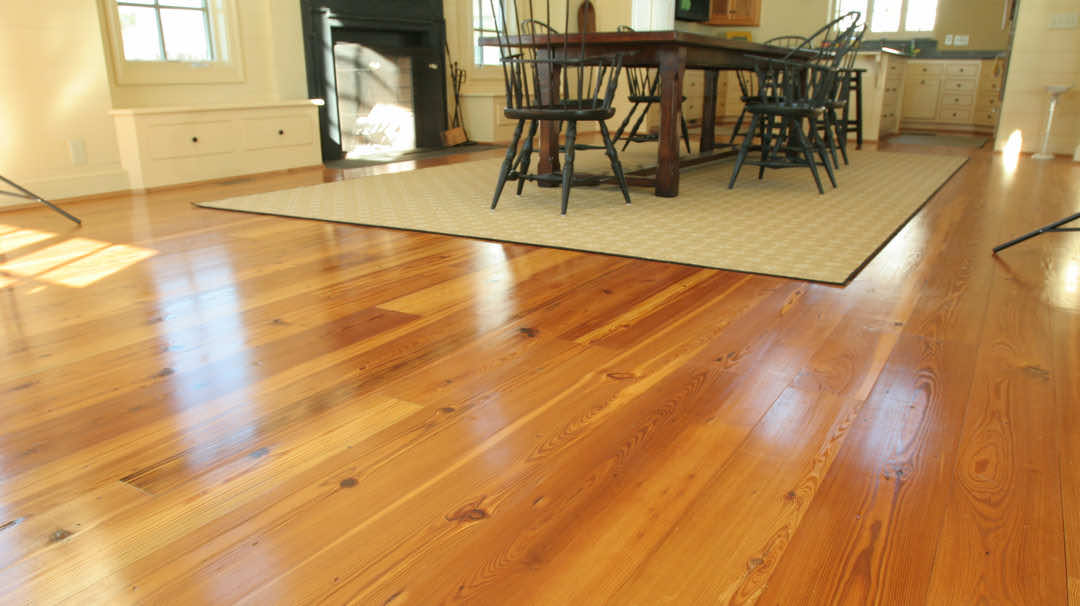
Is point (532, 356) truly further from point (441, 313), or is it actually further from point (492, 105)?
point (492, 105)

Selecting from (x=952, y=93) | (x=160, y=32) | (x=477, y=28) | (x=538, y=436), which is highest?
(x=477, y=28)

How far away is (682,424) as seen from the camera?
129cm

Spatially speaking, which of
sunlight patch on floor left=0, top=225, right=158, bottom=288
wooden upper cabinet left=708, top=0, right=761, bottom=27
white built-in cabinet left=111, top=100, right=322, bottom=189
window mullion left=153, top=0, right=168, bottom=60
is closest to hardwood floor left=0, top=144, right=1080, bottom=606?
sunlight patch on floor left=0, top=225, right=158, bottom=288

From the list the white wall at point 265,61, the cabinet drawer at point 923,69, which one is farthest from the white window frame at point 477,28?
the cabinet drawer at point 923,69

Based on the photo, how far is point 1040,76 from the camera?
5852 mm

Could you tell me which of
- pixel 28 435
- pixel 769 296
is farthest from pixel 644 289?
pixel 28 435

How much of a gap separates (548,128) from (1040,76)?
4.56m

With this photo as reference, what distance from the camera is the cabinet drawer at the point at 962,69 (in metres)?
8.16

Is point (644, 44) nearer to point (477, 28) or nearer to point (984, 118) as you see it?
point (477, 28)

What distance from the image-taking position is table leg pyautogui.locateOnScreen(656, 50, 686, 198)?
336cm

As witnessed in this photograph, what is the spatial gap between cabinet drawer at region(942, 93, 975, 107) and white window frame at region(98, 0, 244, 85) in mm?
7560

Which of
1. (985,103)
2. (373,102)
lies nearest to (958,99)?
(985,103)

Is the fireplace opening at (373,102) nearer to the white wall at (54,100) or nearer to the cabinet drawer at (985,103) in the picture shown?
the white wall at (54,100)

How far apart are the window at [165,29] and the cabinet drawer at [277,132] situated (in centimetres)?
53
